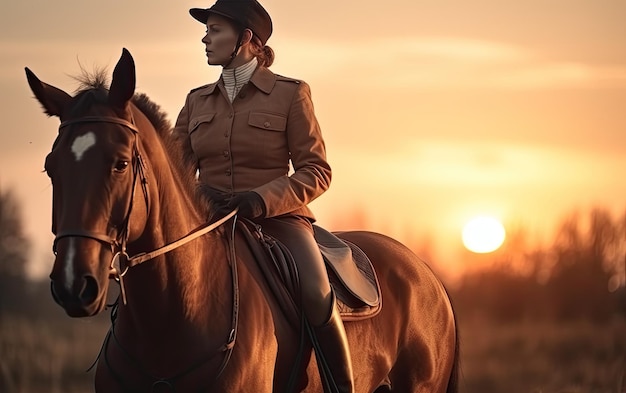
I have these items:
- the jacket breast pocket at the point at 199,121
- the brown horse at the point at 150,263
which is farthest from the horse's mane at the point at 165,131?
the jacket breast pocket at the point at 199,121

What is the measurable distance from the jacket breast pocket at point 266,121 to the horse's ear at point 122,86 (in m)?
1.39

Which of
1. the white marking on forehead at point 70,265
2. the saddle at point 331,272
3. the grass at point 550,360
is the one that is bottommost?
the grass at point 550,360

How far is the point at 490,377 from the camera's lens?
1466cm

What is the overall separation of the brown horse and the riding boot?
7 centimetres

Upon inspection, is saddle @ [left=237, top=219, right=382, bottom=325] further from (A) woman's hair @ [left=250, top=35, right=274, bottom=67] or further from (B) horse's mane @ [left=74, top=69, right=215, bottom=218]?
(A) woman's hair @ [left=250, top=35, right=274, bottom=67]

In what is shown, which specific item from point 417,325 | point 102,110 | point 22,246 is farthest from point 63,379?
point 102,110

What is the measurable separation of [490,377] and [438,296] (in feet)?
23.3

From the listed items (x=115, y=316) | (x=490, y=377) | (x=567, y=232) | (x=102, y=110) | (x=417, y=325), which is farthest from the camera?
(x=567, y=232)

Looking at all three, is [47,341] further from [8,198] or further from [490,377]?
[490,377]

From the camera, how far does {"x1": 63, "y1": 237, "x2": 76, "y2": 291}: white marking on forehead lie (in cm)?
468

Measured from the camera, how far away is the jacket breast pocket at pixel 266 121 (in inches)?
255

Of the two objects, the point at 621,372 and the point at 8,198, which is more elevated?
the point at 8,198

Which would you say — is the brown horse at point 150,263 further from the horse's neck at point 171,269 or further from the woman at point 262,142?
the woman at point 262,142

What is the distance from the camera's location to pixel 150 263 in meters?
5.35
